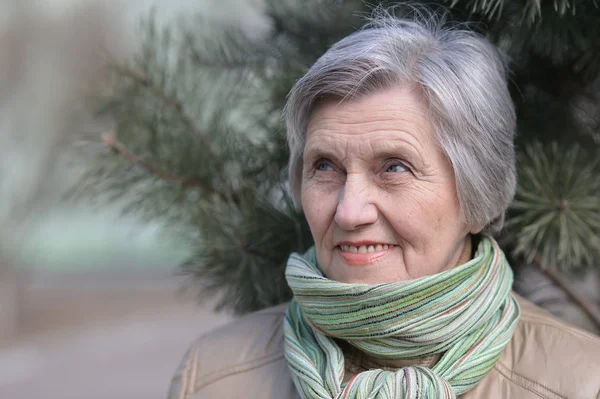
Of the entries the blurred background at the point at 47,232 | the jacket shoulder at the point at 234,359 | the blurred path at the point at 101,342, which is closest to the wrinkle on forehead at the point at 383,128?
the jacket shoulder at the point at 234,359

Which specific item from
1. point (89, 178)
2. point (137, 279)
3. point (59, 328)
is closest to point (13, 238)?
point (59, 328)

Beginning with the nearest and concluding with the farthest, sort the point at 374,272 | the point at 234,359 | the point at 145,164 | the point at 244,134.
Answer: the point at 374,272
the point at 234,359
the point at 145,164
the point at 244,134

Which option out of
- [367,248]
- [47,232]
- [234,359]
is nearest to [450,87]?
[367,248]

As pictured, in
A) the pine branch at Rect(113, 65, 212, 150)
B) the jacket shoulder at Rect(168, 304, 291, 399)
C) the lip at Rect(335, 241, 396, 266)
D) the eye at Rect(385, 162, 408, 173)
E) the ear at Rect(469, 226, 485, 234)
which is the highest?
the pine branch at Rect(113, 65, 212, 150)

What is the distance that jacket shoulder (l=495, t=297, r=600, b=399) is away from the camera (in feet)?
4.93

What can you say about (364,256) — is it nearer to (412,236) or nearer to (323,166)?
(412,236)

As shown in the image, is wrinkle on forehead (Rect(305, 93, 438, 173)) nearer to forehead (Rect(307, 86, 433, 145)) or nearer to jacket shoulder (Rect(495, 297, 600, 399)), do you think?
forehead (Rect(307, 86, 433, 145))

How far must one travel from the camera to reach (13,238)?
24.9 feet

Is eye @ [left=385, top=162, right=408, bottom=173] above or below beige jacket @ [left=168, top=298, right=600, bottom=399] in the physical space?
above

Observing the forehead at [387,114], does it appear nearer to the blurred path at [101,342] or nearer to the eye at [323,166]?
the eye at [323,166]

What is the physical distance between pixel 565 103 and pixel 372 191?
0.78 m

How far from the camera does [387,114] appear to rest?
5.16 feet

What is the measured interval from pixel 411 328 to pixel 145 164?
3.15ft

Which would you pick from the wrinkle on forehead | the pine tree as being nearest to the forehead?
the wrinkle on forehead
